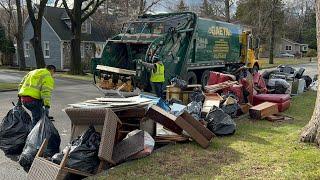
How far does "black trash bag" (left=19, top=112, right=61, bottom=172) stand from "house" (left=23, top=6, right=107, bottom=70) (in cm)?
3091

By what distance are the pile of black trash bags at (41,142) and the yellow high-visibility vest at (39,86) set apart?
30 centimetres

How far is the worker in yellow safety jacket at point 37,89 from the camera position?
7.19m

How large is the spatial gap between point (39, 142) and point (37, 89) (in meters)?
1.30

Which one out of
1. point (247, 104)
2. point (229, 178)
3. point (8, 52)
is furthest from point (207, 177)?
point (8, 52)

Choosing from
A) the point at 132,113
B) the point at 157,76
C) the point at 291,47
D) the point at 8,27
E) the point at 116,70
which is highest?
the point at 8,27

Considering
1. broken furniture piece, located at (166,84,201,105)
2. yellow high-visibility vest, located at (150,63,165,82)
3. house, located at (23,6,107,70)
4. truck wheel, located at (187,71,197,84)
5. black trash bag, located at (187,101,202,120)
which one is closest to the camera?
black trash bag, located at (187,101,202,120)

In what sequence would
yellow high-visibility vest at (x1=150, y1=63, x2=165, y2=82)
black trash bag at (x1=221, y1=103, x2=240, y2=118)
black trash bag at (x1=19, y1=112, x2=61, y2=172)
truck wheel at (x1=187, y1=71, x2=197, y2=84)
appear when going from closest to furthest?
black trash bag at (x1=19, y1=112, x2=61, y2=172), black trash bag at (x1=221, y1=103, x2=240, y2=118), yellow high-visibility vest at (x1=150, y1=63, x2=165, y2=82), truck wheel at (x1=187, y1=71, x2=197, y2=84)

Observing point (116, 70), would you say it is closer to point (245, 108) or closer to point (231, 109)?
point (245, 108)

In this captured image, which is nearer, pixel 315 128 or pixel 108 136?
pixel 108 136

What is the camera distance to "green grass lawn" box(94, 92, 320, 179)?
5738 millimetres

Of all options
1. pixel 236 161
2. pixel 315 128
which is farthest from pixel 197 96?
pixel 236 161

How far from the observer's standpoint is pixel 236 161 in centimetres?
642

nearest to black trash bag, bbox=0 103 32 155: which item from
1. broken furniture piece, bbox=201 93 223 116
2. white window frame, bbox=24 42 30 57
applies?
broken furniture piece, bbox=201 93 223 116

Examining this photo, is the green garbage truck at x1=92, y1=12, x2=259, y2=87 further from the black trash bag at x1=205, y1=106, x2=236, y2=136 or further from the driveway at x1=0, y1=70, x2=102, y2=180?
the black trash bag at x1=205, y1=106, x2=236, y2=136
